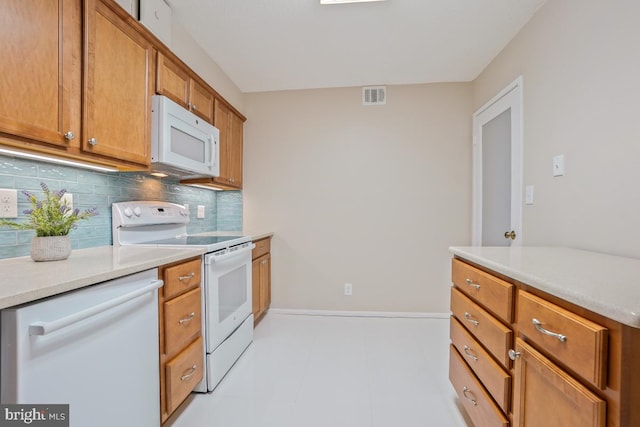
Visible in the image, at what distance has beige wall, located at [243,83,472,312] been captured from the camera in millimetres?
2748

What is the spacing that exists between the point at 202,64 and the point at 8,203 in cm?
163

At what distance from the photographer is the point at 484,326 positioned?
1.14m

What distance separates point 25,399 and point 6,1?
125cm

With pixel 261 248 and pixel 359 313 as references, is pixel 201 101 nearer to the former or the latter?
pixel 261 248

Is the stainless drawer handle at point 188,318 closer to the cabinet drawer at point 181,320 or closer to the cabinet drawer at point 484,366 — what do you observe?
the cabinet drawer at point 181,320

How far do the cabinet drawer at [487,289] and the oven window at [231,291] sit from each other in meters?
1.41

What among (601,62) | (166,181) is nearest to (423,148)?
(601,62)

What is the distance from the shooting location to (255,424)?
4.58 ft

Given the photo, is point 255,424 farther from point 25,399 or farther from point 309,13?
point 309,13

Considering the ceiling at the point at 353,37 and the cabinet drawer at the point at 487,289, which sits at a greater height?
the ceiling at the point at 353,37

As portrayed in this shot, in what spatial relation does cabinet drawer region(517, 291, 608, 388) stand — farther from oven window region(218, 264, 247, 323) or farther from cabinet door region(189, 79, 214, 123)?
cabinet door region(189, 79, 214, 123)

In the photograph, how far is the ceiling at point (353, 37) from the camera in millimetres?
1746

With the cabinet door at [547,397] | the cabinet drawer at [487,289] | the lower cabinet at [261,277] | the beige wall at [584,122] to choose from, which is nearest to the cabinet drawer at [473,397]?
the cabinet door at [547,397]

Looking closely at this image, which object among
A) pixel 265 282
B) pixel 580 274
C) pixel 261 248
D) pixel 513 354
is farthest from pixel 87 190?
pixel 580 274
